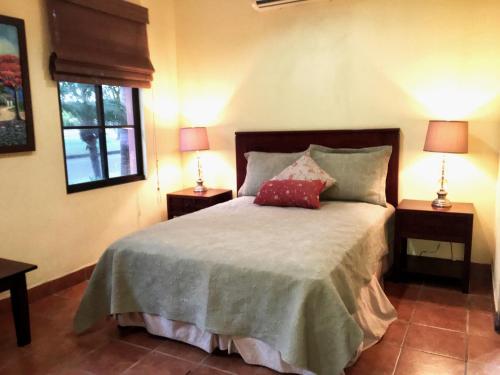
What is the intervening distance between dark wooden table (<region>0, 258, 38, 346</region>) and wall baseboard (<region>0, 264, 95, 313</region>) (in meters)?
0.55

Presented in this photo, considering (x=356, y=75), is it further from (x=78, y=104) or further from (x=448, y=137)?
(x=78, y=104)

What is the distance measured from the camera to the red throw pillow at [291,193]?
319cm

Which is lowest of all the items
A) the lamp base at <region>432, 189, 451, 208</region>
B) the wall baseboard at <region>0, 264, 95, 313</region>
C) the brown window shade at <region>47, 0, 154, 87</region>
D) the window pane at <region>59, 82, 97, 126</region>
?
the wall baseboard at <region>0, 264, 95, 313</region>

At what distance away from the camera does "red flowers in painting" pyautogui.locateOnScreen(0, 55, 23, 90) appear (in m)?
2.76

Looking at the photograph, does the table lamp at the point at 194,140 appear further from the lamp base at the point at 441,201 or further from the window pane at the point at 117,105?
the lamp base at the point at 441,201

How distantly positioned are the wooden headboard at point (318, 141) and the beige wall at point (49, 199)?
0.93 m

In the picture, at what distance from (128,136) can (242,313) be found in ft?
8.23

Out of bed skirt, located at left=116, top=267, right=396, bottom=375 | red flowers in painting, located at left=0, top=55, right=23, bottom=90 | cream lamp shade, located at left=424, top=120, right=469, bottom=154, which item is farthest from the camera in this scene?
cream lamp shade, located at left=424, top=120, right=469, bottom=154

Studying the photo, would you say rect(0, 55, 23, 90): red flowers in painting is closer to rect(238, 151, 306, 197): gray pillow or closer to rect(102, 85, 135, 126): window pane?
rect(102, 85, 135, 126): window pane

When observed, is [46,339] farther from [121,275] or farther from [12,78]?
[12,78]

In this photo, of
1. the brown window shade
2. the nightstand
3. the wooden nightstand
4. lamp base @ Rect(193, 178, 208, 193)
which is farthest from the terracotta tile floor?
the brown window shade

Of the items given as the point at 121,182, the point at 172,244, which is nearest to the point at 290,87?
the point at 121,182

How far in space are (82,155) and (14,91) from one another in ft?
2.65

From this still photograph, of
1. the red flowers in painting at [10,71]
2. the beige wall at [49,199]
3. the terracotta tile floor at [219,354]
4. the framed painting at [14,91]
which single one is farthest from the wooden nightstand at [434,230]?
the red flowers in painting at [10,71]
